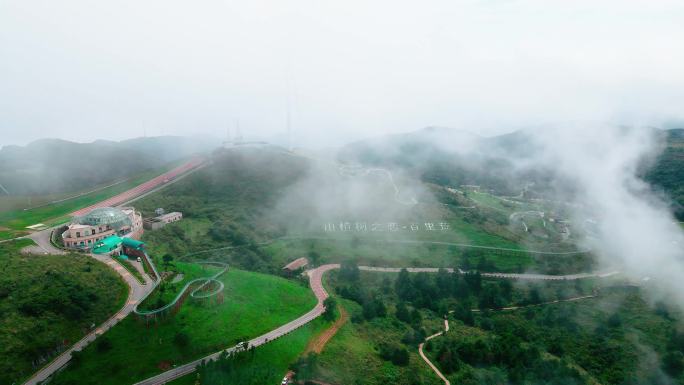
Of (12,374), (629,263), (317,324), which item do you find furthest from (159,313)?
(629,263)

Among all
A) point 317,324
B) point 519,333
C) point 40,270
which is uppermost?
point 40,270

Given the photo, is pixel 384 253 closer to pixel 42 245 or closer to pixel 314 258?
pixel 314 258

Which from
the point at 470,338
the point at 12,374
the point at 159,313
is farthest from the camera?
the point at 470,338

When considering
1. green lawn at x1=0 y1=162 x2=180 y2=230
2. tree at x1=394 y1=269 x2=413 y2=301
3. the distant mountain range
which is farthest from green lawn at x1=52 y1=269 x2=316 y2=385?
the distant mountain range

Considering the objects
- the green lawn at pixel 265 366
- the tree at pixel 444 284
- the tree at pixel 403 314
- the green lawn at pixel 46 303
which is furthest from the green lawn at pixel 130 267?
the tree at pixel 444 284

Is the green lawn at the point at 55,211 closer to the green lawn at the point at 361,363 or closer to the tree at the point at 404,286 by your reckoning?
the green lawn at the point at 361,363

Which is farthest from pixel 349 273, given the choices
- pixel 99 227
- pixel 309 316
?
pixel 99 227

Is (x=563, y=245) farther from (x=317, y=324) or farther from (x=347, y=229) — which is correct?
(x=317, y=324)
